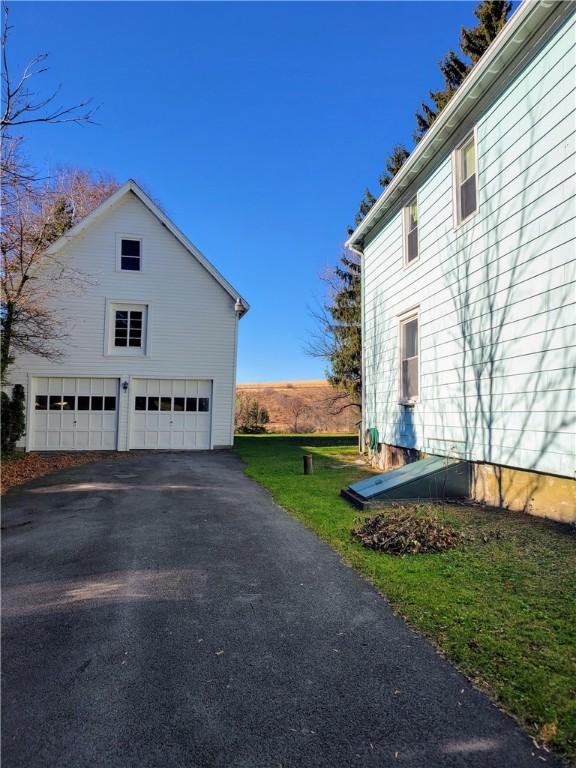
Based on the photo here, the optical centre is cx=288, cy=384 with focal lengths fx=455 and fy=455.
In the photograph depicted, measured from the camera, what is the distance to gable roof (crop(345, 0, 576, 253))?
560cm

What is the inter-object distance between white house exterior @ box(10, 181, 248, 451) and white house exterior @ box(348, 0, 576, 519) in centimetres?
862

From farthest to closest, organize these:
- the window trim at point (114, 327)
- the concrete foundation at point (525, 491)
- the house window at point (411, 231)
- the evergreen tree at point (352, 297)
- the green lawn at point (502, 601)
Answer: the evergreen tree at point (352, 297)
the window trim at point (114, 327)
the house window at point (411, 231)
the concrete foundation at point (525, 491)
the green lawn at point (502, 601)

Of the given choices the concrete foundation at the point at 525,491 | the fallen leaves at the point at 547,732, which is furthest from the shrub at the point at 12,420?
the fallen leaves at the point at 547,732

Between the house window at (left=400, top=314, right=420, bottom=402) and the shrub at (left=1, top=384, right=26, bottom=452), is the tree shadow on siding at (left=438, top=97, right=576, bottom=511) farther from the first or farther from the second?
the shrub at (left=1, top=384, right=26, bottom=452)

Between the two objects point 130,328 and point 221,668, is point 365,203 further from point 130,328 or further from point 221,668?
point 221,668

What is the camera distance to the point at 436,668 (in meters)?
2.66

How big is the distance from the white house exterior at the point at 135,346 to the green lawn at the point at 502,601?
11.0 metres

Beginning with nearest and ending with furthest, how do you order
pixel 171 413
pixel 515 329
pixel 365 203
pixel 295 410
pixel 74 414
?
pixel 515 329 → pixel 74 414 → pixel 171 413 → pixel 365 203 → pixel 295 410

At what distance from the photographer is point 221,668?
8.89 feet

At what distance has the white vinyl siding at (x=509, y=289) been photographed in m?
5.42

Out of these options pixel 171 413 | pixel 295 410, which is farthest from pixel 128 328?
pixel 295 410

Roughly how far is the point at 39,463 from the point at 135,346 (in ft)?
18.2

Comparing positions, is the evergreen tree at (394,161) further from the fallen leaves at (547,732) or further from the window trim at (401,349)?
the fallen leaves at (547,732)

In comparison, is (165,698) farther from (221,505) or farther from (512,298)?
(512,298)
